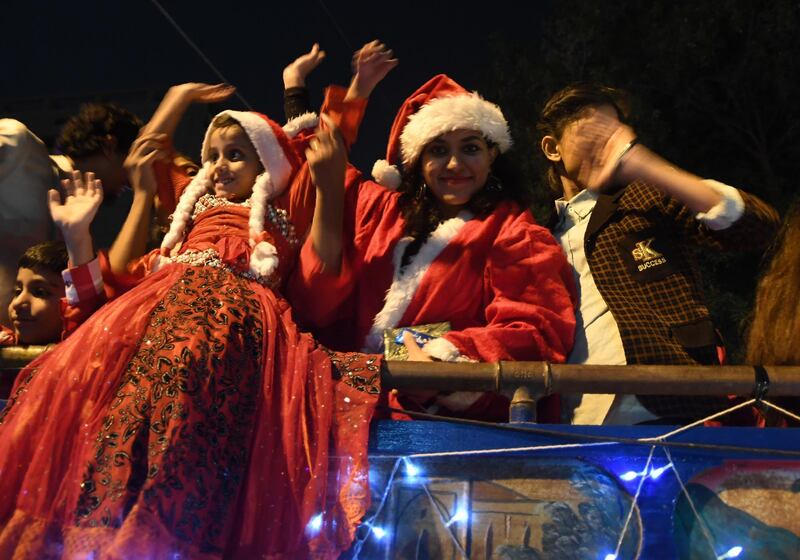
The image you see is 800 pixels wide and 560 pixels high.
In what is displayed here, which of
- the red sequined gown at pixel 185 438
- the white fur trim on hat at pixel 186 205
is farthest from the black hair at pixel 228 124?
the red sequined gown at pixel 185 438

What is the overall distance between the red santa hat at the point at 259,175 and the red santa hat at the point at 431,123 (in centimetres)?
32

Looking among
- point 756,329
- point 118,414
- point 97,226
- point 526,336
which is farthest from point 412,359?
point 97,226

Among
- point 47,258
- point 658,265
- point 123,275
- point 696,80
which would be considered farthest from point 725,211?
point 696,80

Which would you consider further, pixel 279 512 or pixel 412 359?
pixel 412 359

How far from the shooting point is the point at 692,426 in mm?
2438

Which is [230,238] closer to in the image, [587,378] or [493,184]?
[493,184]

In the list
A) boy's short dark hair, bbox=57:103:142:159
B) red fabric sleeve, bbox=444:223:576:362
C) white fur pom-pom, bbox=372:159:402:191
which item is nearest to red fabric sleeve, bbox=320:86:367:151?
white fur pom-pom, bbox=372:159:402:191

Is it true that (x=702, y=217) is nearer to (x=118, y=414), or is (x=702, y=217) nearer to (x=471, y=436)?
(x=471, y=436)

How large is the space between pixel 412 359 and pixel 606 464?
0.66m

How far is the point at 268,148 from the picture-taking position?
3098 millimetres

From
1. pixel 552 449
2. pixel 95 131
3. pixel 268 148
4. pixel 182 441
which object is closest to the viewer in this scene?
pixel 182 441

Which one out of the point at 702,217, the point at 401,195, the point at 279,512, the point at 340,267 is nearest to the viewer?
the point at 279,512

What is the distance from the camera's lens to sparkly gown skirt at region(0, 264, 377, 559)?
220 centimetres

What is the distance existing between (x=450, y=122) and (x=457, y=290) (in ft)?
1.95
